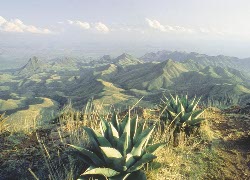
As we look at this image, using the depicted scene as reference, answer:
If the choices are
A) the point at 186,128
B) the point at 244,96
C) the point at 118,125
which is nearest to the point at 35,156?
the point at 118,125

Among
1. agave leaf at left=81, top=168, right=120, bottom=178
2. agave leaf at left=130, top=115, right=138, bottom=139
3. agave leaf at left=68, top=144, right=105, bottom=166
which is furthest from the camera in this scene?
agave leaf at left=130, top=115, right=138, bottom=139

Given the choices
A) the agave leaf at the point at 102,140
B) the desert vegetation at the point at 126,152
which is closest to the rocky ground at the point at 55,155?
the desert vegetation at the point at 126,152

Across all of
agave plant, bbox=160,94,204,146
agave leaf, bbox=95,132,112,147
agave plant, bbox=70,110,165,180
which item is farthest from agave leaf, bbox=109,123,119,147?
agave plant, bbox=160,94,204,146

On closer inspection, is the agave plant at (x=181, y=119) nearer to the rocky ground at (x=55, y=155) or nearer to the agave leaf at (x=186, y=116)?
the agave leaf at (x=186, y=116)

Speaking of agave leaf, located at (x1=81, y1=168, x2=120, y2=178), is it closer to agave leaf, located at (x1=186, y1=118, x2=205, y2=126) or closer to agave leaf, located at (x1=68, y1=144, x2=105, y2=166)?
agave leaf, located at (x1=68, y1=144, x2=105, y2=166)

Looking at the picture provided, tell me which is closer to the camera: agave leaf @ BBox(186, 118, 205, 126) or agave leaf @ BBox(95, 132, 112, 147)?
agave leaf @ BBox(95, 132, 112, 147)

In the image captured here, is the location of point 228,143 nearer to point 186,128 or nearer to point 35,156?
point 186,128

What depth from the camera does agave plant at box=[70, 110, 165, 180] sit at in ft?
14.1

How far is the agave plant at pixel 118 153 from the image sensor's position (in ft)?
14.1

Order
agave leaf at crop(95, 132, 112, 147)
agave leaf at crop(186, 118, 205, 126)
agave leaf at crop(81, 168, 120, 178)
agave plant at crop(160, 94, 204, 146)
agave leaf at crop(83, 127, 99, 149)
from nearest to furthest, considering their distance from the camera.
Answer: agave leaf at crop(81, 168, 120, 178) < agave leaf at crop(95, 132, 112, 147) < agave leaf at crop(83, 127, 99, 149) < agave plant at crop(160, 94, 204, 146) < agave leaf at crop(186, 118, 205, 126)

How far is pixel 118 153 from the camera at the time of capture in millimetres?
4371

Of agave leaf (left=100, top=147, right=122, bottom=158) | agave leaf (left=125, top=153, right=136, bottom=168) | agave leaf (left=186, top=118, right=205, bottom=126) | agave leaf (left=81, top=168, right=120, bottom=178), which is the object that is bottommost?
agave leaf (left=186, top=118, right=205, bottom=126)

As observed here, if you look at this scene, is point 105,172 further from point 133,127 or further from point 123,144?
point 133,127

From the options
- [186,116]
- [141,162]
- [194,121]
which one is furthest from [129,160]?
[194,121]
